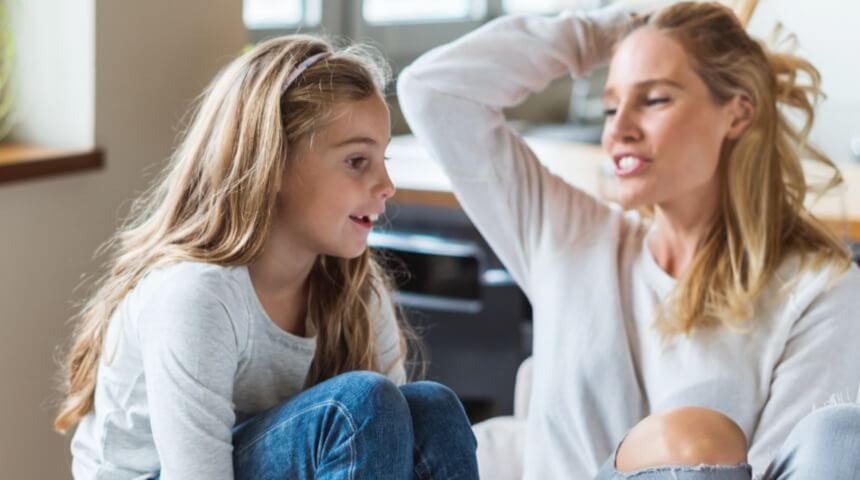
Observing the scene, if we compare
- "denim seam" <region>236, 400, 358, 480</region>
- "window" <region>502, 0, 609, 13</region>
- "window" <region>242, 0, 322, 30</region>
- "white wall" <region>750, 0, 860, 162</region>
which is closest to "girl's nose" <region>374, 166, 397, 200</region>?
"denim seam" <region>236, 400, 358, 480</region>

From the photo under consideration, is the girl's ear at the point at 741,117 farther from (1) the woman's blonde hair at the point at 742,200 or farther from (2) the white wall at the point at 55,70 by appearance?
(2) the white wall at the point at 55,70

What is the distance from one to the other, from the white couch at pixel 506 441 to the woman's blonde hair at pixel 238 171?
376mm

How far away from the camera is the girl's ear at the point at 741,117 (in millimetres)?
1704

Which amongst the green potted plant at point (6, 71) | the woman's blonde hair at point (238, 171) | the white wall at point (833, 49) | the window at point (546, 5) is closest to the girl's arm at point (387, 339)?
the woman's blonde hair at point (238, 171)

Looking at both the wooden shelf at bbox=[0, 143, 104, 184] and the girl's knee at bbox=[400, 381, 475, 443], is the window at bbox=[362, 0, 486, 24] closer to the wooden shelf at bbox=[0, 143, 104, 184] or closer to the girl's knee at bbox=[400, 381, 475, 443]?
the wooden shelf at bbox=[0, 143, 104, 184]

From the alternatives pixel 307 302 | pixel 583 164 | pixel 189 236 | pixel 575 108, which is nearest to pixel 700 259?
pixel 307 302

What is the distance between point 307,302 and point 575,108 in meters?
2.35

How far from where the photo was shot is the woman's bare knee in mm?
1301

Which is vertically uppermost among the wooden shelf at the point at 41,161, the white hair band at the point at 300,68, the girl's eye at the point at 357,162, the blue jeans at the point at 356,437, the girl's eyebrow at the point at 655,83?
the white hair band at the point at 300,68

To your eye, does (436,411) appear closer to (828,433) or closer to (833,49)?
(828,433)

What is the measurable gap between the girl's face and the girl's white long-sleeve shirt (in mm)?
94

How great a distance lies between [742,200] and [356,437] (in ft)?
2.17

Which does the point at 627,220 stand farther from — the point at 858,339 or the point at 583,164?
the point at 583,164

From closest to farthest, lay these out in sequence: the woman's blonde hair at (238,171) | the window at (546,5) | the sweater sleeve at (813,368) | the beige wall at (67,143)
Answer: the woman's blonde hair at (238,171) → the sweater sleeve at (813,368) → the beige wall at (67,143) → the window at (546,5)
